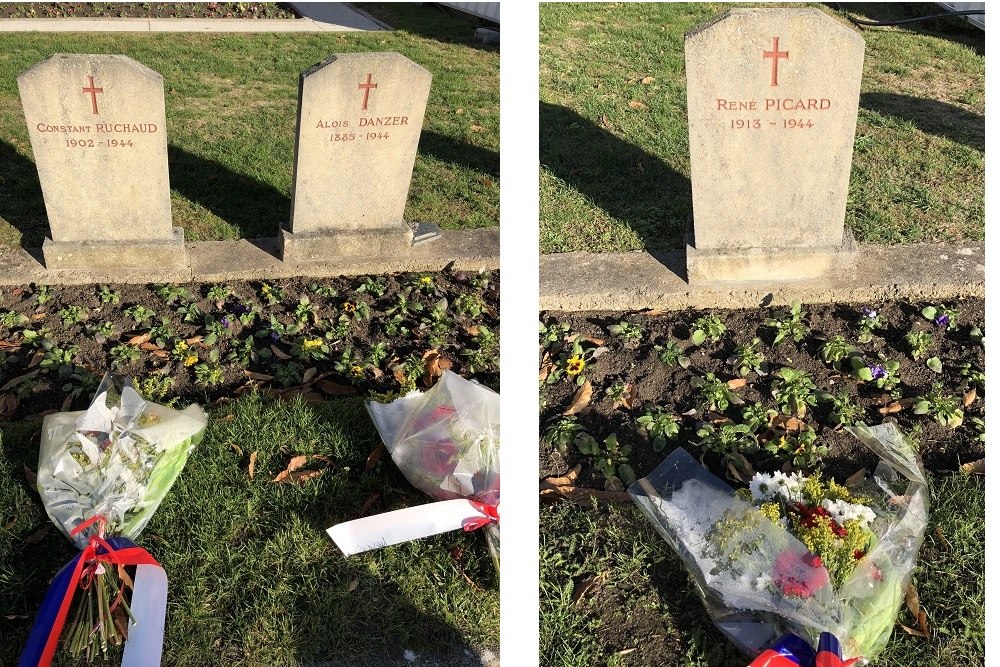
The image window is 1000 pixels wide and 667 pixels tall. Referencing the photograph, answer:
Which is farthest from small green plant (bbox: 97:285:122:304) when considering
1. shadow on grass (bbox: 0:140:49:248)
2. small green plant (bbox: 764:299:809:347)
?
small green plant (bbox: 764:299:809:347)

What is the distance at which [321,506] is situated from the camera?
303cm

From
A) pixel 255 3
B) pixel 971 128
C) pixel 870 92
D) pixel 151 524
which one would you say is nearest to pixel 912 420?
pixel 151 524

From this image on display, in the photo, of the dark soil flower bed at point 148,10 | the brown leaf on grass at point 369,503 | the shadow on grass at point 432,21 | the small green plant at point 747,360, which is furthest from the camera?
the dark soil flower bed at point 148,10

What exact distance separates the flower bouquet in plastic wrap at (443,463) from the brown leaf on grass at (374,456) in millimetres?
90

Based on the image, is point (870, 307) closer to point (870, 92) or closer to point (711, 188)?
point (711, 188)

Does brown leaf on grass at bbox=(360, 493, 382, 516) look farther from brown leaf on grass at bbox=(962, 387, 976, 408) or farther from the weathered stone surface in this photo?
brown leaf on grass at bbox=(962, 387, 976, 408)

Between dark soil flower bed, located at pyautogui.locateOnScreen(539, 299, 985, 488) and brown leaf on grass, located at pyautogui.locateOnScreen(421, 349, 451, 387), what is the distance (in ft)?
1.49

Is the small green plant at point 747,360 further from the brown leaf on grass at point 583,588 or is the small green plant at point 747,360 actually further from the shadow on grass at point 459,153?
the shadow on grass at point 459,153

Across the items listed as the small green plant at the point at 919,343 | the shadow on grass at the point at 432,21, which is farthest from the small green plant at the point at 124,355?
the shadow on grass at the point at 432,21

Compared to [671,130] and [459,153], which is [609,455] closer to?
[671,130]

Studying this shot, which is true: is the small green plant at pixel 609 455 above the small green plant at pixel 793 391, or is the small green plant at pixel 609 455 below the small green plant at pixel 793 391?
below

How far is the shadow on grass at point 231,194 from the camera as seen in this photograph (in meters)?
5.27

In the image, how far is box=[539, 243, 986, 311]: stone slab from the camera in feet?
14.1

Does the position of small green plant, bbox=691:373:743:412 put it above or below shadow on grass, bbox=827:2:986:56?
below
